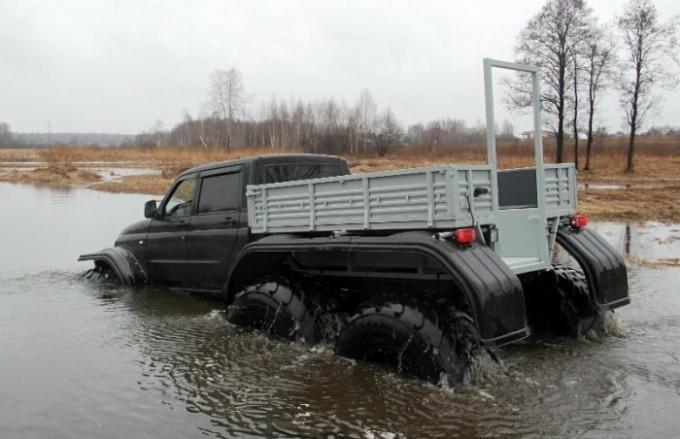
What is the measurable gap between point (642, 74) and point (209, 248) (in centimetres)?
3694

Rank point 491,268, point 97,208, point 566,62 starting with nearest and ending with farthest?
point 491,268 < point 97,208 < point 566,62

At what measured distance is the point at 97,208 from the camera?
2255 cm

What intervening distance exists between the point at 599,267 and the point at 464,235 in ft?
6.48

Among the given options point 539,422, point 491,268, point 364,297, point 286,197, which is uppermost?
point 286,197

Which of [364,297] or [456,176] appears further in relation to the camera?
[364,297]

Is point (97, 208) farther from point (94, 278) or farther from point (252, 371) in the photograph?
point (252, 371)

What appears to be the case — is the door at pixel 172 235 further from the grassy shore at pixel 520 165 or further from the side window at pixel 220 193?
the grassy shore at pixel 520 165

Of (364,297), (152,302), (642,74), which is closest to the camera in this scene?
(364,297)

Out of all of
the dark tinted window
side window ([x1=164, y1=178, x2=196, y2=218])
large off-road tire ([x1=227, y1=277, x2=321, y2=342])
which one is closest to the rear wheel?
large off-road tire ([x1=227, y1=277, x2=321, y2=342])

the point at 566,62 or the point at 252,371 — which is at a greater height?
the point at 566,62

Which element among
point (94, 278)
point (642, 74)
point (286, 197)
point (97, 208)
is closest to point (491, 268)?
point (286, 197)

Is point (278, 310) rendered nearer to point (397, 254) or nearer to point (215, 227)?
point (397, 254)

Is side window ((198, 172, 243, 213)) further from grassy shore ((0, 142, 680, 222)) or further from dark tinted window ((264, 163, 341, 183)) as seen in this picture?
grassy shore ((0, 142, 680, 222))

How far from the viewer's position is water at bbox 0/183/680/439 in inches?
169
